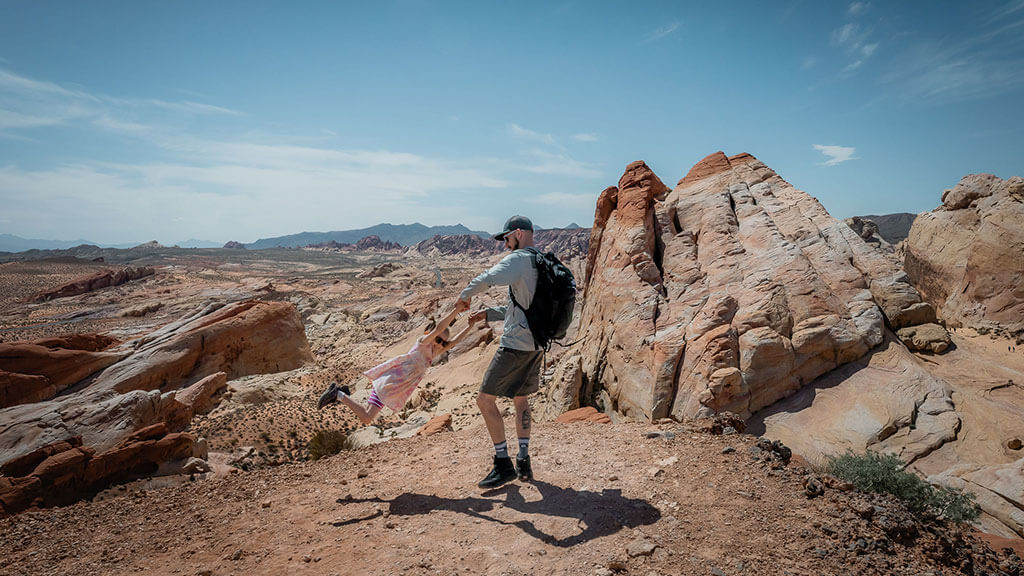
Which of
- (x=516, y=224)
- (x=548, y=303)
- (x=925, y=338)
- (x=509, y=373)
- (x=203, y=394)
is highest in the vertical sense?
(x=516, y=224)

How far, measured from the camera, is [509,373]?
14.5ft

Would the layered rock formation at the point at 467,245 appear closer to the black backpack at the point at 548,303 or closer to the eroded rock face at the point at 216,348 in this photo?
the eroded rock face at the point at 216,348

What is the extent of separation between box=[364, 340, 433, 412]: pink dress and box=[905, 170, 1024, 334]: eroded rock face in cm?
1803

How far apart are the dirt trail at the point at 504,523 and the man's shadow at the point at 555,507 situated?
18 millimetres

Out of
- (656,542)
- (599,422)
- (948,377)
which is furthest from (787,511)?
(948,377)

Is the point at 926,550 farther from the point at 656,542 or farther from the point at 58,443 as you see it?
the point at 58,443

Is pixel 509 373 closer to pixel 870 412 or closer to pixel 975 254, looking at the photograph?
pixel 870 412

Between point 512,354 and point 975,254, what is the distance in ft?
67.9

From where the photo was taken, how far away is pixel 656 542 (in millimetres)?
3492

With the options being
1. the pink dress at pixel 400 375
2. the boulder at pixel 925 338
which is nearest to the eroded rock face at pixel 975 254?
the boulder at pixel 925 338

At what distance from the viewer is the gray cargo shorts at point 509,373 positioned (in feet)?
14.4

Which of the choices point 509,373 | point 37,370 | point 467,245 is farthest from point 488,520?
point 467,245

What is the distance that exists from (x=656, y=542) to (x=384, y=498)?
8.84 feet

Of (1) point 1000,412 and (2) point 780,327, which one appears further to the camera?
(2) point 780,327
